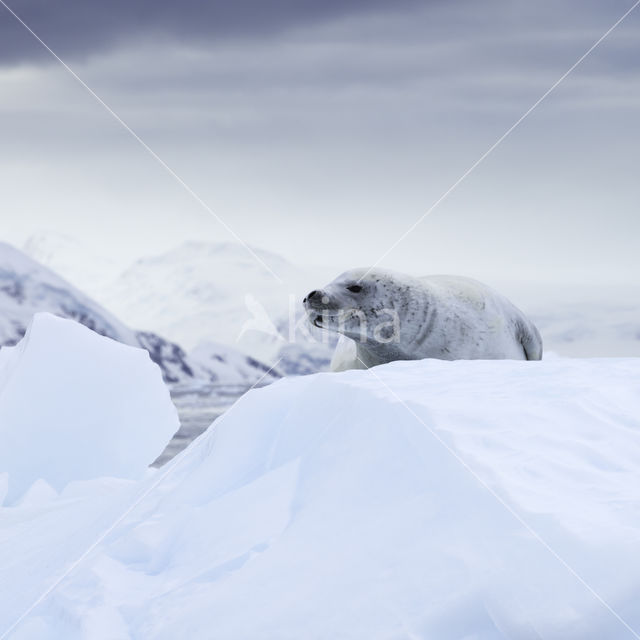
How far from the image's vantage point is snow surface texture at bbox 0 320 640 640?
5.42ft

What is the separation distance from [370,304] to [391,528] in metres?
3.70

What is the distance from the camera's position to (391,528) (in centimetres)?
189

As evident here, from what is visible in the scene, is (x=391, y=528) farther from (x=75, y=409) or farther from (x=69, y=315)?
(x=69, y=315)

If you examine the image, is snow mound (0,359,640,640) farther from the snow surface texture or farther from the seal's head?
the seal's head

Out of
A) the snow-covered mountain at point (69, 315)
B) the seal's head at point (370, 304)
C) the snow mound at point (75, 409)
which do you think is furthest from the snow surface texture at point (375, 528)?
the snow-covered mountain at point (69, 315)

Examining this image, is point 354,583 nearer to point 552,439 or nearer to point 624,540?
Result: point 624,540

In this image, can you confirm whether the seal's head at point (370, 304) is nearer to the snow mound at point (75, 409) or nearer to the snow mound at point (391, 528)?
the snow mound at point (75, 409)

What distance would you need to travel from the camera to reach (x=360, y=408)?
7.93 feet

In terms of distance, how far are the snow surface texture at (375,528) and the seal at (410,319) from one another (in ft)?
8.52

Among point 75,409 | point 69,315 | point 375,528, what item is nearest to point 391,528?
point 375,528

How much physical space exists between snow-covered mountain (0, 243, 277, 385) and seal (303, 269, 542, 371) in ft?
167

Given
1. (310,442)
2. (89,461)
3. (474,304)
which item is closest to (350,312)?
(474,304)

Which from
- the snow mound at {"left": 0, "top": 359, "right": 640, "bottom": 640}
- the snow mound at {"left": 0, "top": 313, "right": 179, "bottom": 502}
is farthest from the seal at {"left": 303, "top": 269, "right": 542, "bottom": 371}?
the snow mound at {"left": 0, "top": 359, "right": 640, "bottom": 640}

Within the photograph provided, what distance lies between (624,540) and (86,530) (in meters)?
1.76
